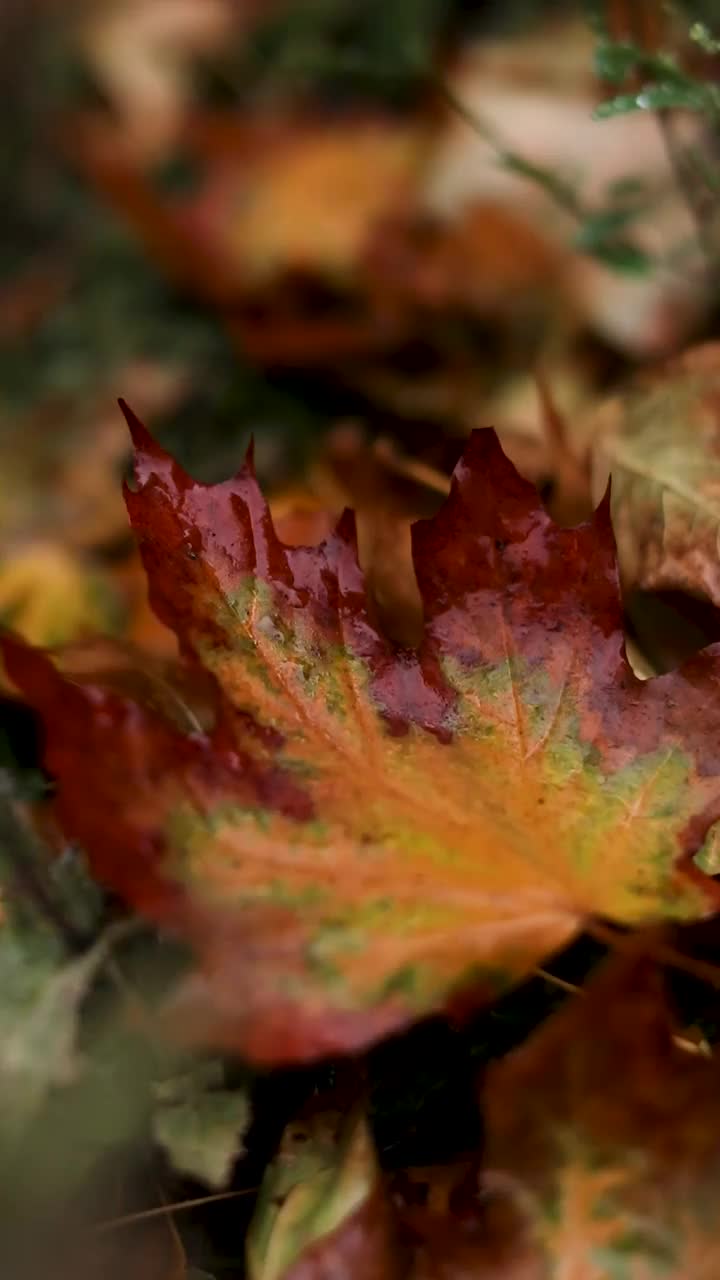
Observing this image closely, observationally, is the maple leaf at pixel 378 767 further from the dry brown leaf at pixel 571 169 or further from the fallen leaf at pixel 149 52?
the fallen leaf at pixel 149 52

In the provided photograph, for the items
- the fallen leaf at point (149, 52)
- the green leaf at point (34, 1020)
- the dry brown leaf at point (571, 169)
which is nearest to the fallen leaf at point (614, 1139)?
the green leaf at point (34, 1020)

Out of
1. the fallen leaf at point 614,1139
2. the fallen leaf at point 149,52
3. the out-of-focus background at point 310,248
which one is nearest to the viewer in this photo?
the fallen leaf at point 614,1139

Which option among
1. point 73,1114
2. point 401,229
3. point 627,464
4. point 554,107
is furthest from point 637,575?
point 554,107

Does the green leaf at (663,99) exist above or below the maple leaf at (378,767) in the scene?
above

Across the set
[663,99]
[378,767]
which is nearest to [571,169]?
[663,99]

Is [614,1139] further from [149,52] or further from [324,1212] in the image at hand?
[149,52]
